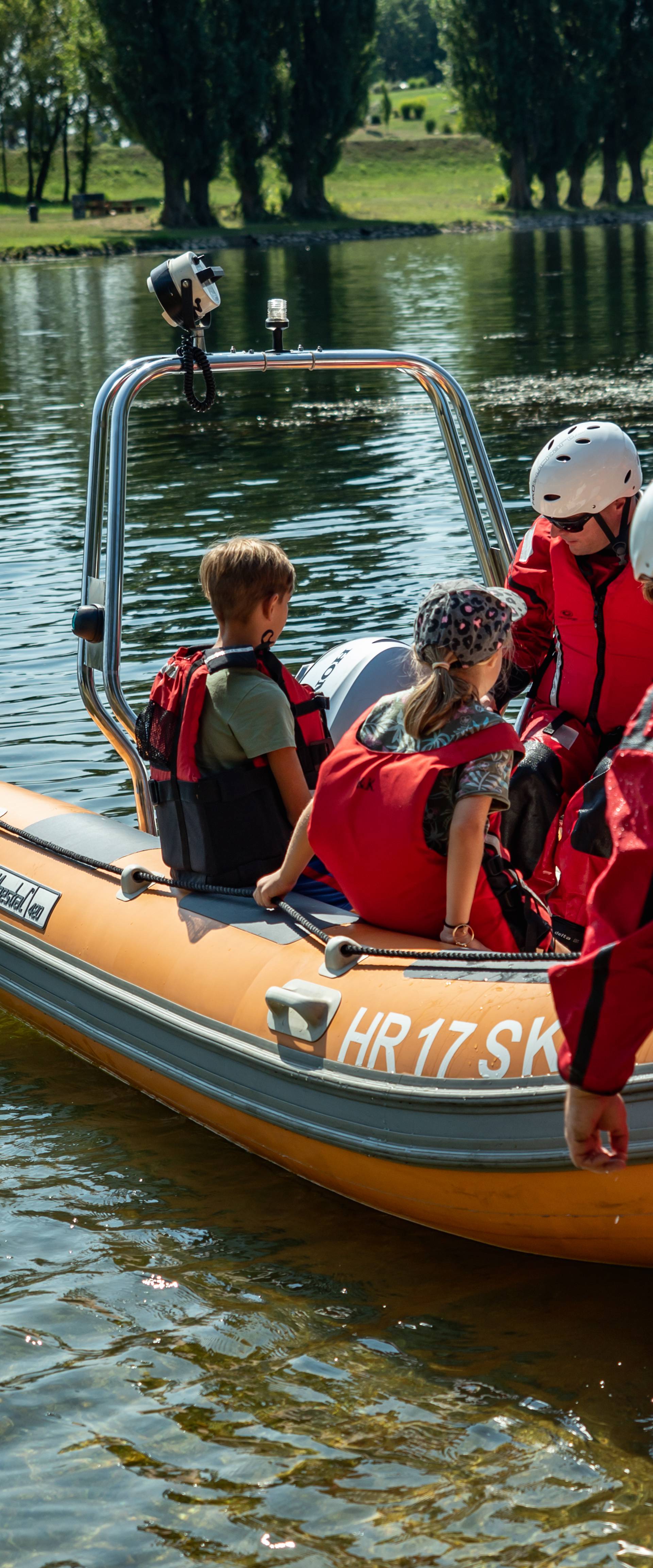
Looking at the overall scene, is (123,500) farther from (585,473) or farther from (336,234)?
(336,234)

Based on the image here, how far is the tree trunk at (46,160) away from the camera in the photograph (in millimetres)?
51719

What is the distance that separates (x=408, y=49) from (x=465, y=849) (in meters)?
116

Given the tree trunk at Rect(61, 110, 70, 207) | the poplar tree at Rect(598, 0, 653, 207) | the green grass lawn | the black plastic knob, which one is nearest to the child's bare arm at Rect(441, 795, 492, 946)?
the black plastic knob

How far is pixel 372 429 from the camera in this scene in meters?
12.9

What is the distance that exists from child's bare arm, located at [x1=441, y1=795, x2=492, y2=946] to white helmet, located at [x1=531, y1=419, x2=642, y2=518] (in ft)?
3.10

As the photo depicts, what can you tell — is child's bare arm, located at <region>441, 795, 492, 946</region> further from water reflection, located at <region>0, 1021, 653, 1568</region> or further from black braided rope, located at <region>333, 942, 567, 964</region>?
water reflection, located at <region>0, 1021, 653, 1568</region>

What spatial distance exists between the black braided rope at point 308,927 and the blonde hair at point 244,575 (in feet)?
1.96

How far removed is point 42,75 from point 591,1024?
55521 millimetres

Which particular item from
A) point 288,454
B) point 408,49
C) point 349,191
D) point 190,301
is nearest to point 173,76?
point 349,191

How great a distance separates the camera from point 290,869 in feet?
9.86

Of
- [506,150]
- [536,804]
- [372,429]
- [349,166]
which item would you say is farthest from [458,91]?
[536,804]

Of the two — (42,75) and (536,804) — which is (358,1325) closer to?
(536,804)

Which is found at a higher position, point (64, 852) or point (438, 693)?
point (438, 693)

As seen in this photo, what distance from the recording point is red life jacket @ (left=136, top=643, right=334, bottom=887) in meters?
3.12
